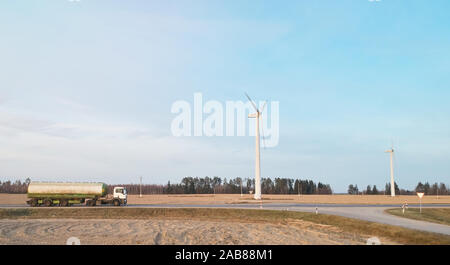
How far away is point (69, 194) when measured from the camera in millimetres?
63656

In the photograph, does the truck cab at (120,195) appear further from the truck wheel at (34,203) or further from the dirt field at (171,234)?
the dirt field at (171,234)

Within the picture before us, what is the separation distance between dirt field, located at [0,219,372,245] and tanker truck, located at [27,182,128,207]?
24542 millimetres

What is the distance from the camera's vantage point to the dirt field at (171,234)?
2845 centimetres

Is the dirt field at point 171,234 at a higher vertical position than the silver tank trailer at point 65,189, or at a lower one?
lower

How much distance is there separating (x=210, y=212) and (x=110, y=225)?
15331mm

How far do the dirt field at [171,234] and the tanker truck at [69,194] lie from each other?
2454 centimetres

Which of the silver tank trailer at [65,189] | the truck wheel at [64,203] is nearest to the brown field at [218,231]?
the silver tank trailer at [65,189]

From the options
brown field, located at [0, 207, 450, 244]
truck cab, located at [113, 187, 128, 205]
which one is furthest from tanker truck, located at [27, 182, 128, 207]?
brown field, located at [0, 207, 450, 244]

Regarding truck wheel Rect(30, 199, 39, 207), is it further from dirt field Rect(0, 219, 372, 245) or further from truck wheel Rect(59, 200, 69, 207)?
dirt field Rect(0, 219, 372, 245)

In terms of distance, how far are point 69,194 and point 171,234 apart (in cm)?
3869

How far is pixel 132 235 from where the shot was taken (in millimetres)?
31562
